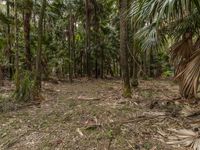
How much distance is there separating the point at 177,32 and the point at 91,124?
10.9ft

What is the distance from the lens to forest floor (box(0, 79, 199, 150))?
4.68 metres

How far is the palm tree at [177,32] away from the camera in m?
3.95

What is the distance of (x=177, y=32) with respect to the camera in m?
7.25

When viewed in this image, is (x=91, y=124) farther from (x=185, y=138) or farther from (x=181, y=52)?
(x=181, y=52)

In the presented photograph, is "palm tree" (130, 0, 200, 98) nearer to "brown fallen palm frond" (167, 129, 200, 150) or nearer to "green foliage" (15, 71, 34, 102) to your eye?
"brown fallen palm frond" (167, 129, 200, 150)

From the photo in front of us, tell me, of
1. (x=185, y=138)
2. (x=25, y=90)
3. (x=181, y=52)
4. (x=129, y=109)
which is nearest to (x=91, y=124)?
(x=129, y=109)

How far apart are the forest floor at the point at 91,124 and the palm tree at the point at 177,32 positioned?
33.7 inches

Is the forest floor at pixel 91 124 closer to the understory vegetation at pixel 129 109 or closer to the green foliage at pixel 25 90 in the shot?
the understory vegetation at pixel 129 109

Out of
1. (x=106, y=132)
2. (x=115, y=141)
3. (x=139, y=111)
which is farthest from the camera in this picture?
(x=139, y=111)

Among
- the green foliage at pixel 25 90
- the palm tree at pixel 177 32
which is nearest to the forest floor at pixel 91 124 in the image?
the green foliage at pixel 25 90

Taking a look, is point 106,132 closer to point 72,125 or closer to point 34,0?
point 72,125

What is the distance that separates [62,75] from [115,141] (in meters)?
14.7

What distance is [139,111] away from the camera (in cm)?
643

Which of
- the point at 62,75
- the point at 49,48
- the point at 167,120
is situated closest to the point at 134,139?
the point at 167,120
